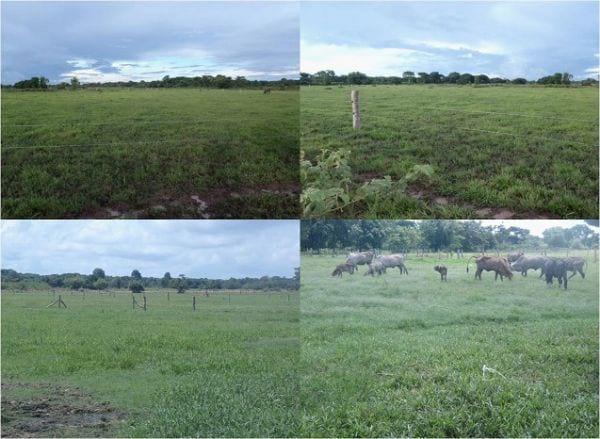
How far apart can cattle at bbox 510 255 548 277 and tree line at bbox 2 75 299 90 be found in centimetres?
263

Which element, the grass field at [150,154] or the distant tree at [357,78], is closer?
the grass field at [150,154]

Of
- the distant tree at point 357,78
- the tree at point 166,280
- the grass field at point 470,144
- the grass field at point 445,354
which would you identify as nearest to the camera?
the grass field at point 445,354

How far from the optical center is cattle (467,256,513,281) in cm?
543

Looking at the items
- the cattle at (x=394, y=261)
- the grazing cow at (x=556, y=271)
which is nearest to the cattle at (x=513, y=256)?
the grazing cow at (x=556, y=271)

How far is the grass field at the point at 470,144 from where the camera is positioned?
5129 mm

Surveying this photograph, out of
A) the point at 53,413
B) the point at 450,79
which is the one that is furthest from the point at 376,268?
the point at 53,413

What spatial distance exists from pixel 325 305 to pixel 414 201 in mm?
1178

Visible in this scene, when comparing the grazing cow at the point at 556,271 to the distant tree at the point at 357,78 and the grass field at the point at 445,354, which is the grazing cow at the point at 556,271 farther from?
the distant tree at the point at 357,78

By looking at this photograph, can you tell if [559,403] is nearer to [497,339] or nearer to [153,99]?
[497,339]

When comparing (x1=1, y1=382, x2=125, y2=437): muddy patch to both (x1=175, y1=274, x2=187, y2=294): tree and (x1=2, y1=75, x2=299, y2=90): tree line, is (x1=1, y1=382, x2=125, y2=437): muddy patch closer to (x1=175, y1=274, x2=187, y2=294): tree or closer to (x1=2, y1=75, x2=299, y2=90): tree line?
(x1=175, y1=274, x2=187, y2=294): tree

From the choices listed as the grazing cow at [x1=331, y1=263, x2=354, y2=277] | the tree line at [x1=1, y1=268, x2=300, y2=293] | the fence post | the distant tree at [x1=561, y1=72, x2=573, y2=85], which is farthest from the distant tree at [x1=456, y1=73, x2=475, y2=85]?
the tree line at [x1=1, y1=268, x2=300, y2=293]

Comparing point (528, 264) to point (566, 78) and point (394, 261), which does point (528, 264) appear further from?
point (566, 78)

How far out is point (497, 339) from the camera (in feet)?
17.3

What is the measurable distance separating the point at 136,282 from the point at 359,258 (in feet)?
6.45
